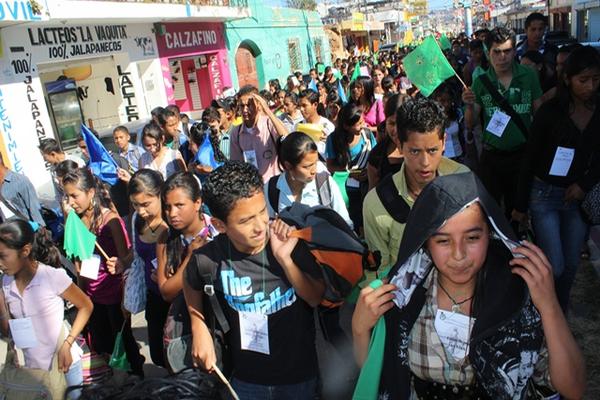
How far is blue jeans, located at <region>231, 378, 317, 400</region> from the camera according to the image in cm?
229

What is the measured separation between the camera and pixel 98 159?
5.02 m

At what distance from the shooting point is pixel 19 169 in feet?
31.4

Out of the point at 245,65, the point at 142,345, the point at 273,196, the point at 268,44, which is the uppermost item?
the point at 268,44

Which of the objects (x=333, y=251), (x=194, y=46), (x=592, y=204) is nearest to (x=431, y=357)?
(x=333, y=251)

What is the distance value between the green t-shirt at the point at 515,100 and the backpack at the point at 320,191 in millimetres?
1504

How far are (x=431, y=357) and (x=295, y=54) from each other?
28064 mm

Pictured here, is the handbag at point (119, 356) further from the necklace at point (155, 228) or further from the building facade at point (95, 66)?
the building facade at point (95, 66)

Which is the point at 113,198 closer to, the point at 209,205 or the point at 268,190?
the point at 268,190

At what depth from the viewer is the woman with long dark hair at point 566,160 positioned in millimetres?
3168

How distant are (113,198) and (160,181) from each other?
2365 millimetres

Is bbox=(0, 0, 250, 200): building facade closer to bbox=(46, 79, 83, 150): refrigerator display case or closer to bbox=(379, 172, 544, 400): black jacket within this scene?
bbox=(46, 79, 83, 150): refrigerator display case

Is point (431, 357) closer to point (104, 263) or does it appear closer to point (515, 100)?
point (104, 263)

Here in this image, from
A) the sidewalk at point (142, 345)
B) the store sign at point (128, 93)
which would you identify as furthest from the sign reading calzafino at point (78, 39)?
the sidewalk at point (142, 345)

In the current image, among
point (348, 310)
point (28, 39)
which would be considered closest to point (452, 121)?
point (348, 310)
